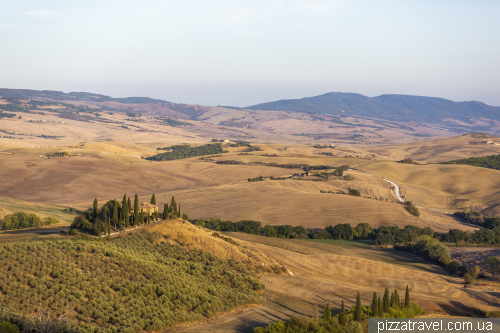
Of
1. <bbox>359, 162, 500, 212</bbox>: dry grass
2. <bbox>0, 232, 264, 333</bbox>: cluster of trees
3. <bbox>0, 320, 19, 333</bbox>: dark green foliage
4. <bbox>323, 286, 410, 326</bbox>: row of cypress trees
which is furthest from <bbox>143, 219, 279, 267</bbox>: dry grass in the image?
<bbox>359, 162, 500, 212</bbox>: dry grass

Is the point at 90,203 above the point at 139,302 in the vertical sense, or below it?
below

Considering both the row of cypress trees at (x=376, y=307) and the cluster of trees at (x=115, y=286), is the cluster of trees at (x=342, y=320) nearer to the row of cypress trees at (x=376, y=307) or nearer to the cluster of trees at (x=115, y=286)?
the row of cypress trees at (x=376, y=307)

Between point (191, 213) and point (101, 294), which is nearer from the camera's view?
point (101, 294)

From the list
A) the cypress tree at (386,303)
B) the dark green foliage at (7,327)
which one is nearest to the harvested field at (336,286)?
the cypress tree at (386,303)

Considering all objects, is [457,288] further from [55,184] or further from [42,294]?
[55,184]

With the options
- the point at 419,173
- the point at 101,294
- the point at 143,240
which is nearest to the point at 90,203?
the point at 143,240
